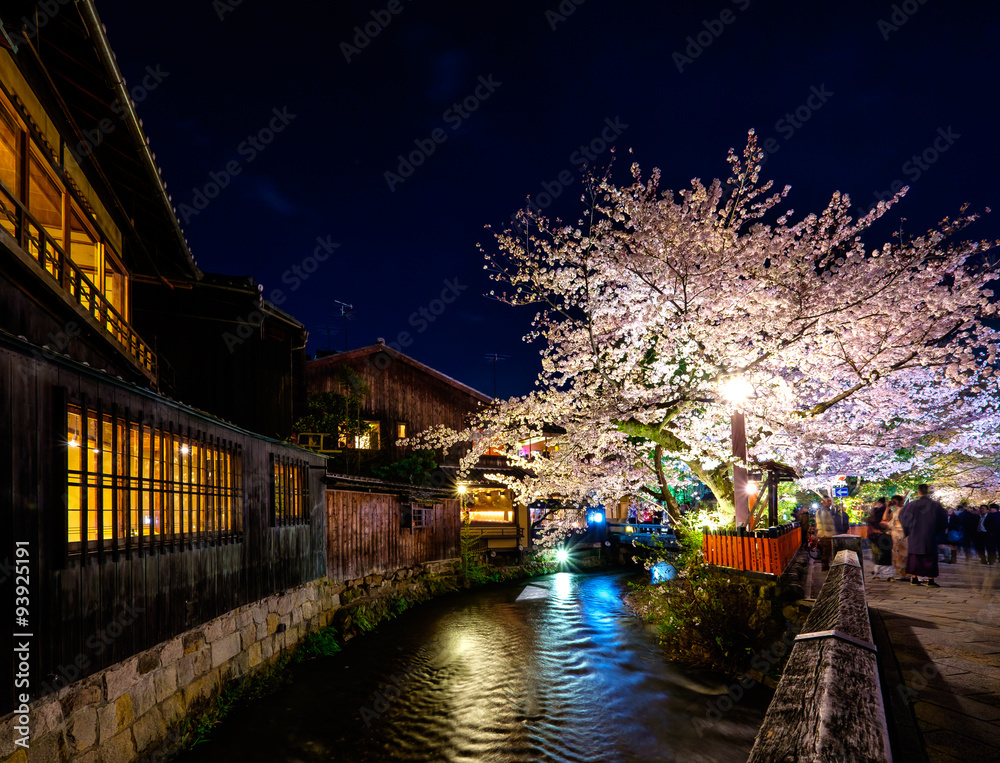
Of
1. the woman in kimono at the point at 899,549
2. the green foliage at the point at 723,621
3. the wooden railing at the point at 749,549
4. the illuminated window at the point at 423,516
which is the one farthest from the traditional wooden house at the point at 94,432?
the woman in kimono at the point at 899,549

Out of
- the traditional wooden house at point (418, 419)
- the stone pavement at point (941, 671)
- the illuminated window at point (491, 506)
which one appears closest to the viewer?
the stone pavement at point (941, 671)

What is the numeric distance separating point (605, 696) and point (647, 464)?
1010 centimetres

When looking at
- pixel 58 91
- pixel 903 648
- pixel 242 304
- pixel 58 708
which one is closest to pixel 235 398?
pixel 242 304

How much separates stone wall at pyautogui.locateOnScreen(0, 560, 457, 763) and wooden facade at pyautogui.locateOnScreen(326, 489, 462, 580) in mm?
2257

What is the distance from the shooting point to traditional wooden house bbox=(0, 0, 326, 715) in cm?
538

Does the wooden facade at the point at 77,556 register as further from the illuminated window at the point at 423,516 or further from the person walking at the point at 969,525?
the person walking at the point at 969,525

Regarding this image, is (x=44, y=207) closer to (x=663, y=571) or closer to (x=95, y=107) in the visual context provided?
(x=95, y=107)

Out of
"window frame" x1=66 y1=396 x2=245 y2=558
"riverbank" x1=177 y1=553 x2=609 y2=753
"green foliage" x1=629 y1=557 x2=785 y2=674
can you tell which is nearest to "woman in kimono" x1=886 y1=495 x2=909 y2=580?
"green foliage" x1=629 y1=557 x2=785 y2=674

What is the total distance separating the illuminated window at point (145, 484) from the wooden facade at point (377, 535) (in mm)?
5748

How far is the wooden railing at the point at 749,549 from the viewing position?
11.2 meters

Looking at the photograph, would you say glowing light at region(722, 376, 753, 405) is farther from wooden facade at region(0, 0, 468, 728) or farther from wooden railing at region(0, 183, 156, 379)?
wooden railing at region(0, 183, 156, 379)

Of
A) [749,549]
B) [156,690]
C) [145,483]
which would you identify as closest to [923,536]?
[749,549]

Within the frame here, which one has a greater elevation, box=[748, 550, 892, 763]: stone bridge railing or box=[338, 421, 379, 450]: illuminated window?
box=[338, 421, 379, 450]: illuminated window

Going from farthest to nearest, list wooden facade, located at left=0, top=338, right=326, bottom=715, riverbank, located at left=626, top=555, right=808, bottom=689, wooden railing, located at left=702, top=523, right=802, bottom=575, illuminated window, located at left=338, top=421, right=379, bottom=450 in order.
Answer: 1. illuminated window, located at left=338, top=421, right=379, bottom=450
2. wooden railing, located at left=702, top=523, right=802, bottom=575
3. riverbank, located at left=626, top=555, right=808, bottom=689
4. wooden facade, located at left=0, top=338, right=326, bottom=715
